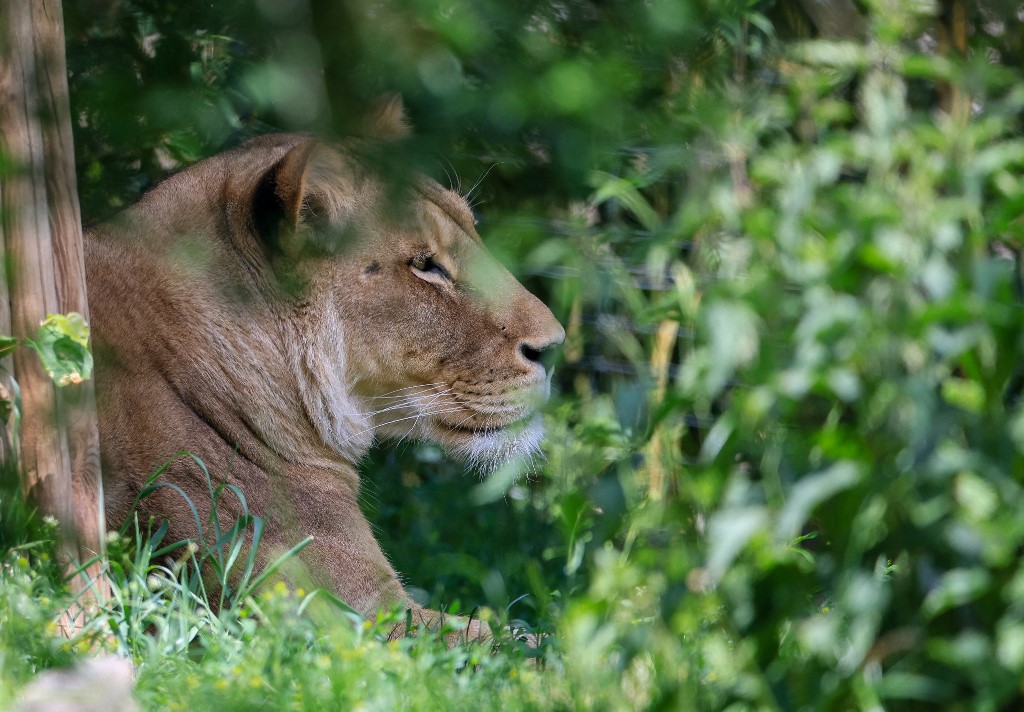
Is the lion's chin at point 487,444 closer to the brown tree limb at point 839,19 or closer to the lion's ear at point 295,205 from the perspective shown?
the lion's ear at point 295,205

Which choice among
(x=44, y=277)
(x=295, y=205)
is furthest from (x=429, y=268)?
(x=44, y=277)

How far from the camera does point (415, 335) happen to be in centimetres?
338

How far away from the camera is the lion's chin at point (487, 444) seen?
11.4ft

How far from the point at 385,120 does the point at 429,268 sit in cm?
195

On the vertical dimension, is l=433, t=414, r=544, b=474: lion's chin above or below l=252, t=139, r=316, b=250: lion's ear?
below

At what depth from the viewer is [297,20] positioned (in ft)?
4.31

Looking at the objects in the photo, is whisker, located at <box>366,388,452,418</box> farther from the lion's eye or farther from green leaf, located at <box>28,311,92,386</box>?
green leaf, located at <box>28,311,92,386</box>

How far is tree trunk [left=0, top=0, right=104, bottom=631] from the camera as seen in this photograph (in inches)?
95.4

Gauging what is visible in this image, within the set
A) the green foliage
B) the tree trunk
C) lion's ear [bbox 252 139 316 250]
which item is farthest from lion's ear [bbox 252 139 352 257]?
the green foliage

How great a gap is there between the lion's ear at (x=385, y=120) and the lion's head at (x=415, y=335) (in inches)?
65.5

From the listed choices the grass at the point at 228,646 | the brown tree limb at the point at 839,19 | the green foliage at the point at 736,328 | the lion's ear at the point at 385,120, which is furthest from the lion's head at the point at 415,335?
the lion's ear at the point at 385,120

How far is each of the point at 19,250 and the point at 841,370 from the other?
1736mm

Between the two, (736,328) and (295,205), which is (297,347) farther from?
(736,328)

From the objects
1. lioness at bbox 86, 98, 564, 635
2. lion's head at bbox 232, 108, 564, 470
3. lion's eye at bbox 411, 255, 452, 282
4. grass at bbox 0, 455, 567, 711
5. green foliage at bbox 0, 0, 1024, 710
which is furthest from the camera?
lion's eye at bbox 411, 255, 452, 282
